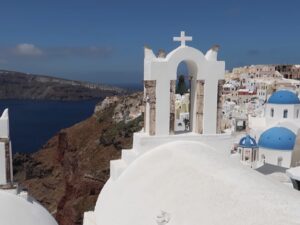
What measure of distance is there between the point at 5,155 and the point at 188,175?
4.62m

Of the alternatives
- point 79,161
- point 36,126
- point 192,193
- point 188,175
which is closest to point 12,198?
point 188,175

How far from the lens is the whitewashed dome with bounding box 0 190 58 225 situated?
801 centimetres

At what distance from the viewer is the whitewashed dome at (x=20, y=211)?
801 centimetres

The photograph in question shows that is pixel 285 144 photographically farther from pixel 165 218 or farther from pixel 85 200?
pixel 85 200

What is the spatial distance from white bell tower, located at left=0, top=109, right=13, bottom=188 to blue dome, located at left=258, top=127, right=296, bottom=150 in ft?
52.0

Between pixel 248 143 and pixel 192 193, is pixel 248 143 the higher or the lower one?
the lower one

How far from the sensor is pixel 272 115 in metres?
28.0

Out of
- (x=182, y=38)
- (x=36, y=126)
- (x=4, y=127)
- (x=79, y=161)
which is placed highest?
(x=182, y=38)

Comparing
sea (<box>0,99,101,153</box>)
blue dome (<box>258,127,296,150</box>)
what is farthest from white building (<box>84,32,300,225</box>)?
sea (<box>0,99,101,153</box>)

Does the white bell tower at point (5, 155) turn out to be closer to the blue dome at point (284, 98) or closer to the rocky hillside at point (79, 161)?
the blue dome at point (284, 98)

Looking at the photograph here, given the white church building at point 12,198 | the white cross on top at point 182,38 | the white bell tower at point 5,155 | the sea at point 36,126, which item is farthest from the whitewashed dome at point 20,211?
the sea at point 36,126

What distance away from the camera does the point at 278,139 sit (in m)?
21.3

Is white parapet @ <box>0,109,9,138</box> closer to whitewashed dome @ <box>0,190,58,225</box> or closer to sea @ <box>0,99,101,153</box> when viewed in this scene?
whitewashed dome @ <box>0,190,58,225</box>

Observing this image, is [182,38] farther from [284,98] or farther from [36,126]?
[36,126]
